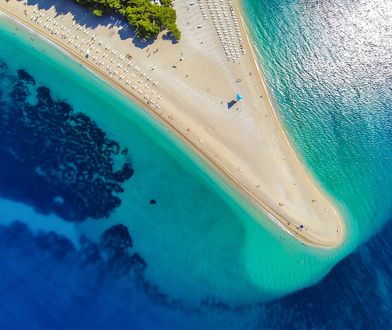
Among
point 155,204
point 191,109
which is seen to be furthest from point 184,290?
point 191,109

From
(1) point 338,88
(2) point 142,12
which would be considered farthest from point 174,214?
(1) point 338,88

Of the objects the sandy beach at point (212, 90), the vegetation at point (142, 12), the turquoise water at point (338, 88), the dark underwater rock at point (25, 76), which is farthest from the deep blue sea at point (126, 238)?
the vegetation at point (142, 12)

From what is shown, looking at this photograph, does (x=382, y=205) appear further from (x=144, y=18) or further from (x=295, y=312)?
(x=144, y=18)

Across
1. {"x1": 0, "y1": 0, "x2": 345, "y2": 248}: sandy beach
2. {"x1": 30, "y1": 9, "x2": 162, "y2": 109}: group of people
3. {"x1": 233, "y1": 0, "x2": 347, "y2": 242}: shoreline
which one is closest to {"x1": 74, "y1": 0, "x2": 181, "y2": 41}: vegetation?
{"x1": 0, "y1": 0, "x2": 345, "y2": 248}: sandy beach

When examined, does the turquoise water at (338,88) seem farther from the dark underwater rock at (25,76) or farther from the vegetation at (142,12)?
the dark underwater rock at (25,76)

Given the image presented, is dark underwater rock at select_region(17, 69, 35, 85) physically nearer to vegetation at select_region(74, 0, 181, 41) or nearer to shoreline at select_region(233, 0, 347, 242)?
vegetation at select_region(74, 0, 181, 41)

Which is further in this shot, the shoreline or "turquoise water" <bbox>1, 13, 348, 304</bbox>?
the shoreline

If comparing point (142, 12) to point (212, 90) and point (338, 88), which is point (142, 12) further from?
point (338, 88)
